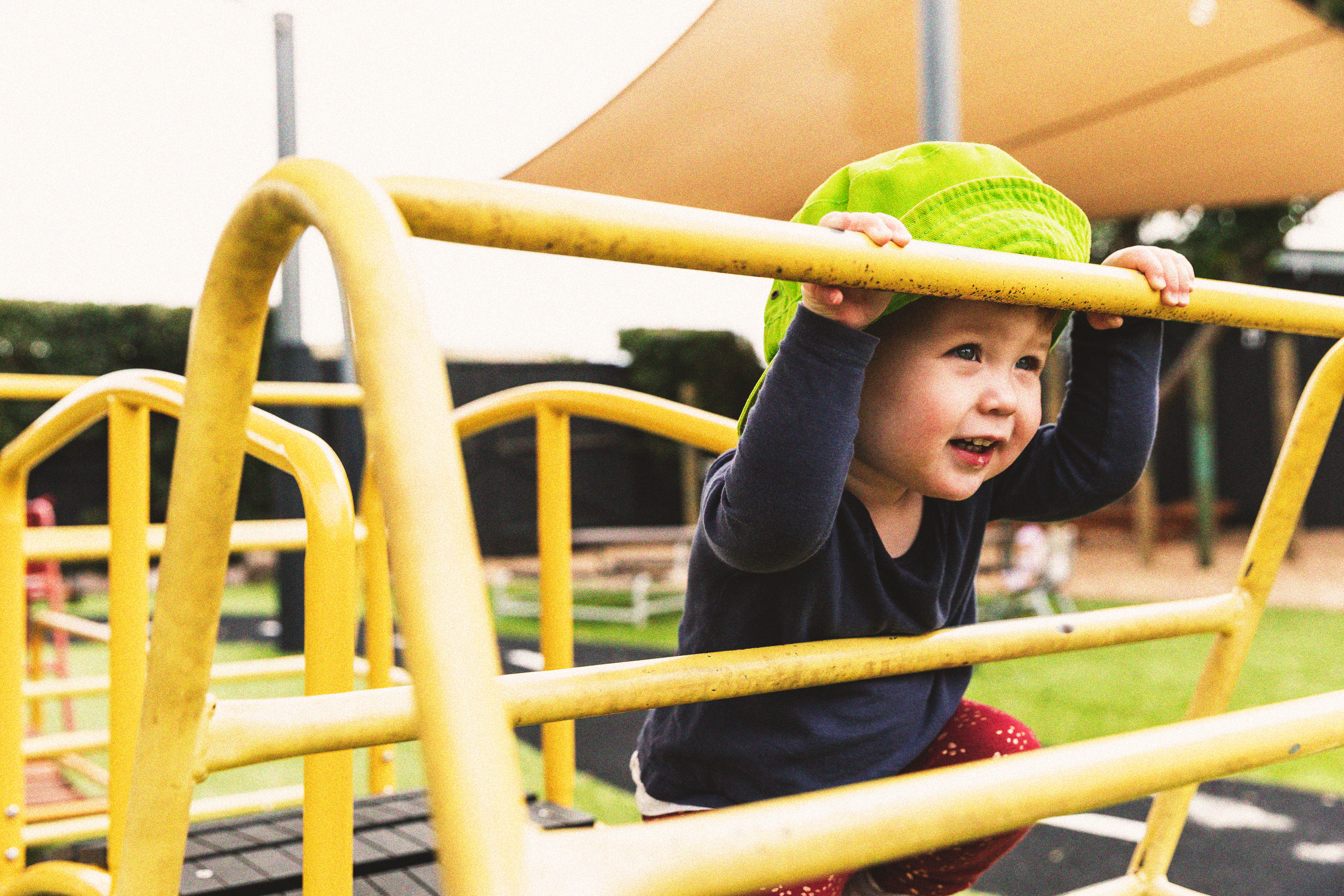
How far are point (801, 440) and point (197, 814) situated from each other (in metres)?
1.80

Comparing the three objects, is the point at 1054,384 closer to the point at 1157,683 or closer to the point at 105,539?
the point at 1157,683

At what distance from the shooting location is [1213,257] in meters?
8.62

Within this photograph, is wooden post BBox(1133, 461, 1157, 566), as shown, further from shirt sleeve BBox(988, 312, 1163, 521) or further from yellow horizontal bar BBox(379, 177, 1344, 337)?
yellow horizontal bar BBox(379, 177, 1344, 337)

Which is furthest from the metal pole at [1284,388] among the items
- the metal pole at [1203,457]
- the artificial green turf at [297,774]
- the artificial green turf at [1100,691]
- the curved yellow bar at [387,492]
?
the curved yellow bar at [387,492]

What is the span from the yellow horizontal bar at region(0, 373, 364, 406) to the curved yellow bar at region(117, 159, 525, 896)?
1213 millimetres

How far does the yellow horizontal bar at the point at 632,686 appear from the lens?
2.48ft

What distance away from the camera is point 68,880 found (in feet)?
4.46

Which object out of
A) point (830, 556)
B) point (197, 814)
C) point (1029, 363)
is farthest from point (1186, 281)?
point (197, 814)

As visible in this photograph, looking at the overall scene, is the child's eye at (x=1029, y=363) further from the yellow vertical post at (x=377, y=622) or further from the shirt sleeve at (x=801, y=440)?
the yellow vertical post at (x=377, y=622)

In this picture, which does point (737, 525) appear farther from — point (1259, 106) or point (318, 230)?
point (1259, 106)

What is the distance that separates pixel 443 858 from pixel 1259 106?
522cm

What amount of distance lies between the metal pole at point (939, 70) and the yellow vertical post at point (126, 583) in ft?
5.70

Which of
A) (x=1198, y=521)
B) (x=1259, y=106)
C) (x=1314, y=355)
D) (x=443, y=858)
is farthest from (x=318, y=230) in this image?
(x=1314, y=355)

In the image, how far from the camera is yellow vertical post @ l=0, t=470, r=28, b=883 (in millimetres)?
1620
